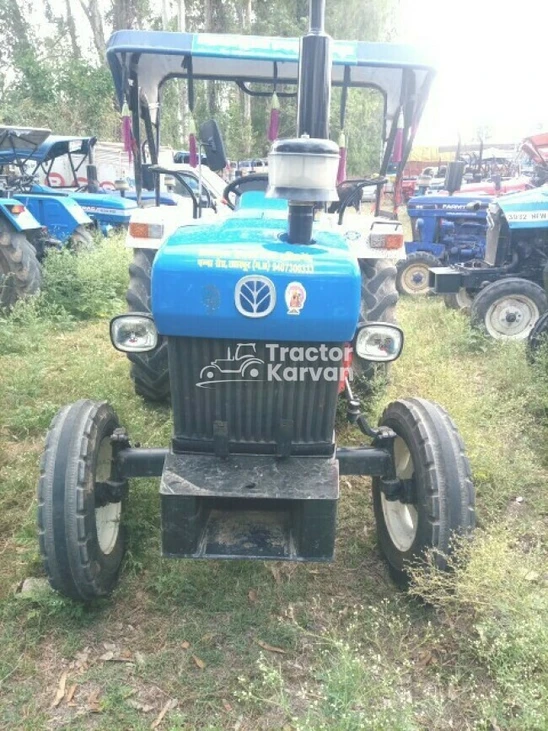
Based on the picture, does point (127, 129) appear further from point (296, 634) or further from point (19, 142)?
Result: point (19, 142)

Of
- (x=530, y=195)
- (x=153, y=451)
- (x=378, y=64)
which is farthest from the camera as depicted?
(x=530, y=195)

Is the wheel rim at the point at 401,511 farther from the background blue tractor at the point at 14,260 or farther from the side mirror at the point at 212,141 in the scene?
the background blue tractor at the point at 14,260

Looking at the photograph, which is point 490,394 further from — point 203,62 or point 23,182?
point 23,182

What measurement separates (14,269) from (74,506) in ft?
14.4

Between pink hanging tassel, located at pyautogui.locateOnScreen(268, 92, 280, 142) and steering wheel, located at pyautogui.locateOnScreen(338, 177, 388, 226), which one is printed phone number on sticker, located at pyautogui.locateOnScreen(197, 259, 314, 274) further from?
pink hanging tassel, located at pyautogui.locateOnScreen(268, 92, 280, 142)

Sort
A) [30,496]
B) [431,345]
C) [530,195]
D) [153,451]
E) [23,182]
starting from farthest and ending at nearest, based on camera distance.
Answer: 1. [23,182]
2. [530,195]
3. [431,345]
4. [30,496]
5. [153,451]

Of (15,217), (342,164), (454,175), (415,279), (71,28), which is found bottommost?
(415,279)

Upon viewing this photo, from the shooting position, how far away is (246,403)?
2332mm

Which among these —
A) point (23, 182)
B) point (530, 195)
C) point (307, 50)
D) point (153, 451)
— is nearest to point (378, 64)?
point (307, 50)

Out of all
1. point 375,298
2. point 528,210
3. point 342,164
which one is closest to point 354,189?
point 342,164

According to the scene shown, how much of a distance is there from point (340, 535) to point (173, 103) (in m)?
14.9

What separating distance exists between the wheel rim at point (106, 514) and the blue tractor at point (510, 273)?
425 cm

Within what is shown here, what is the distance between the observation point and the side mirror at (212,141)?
3990mm

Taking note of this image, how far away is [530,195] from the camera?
6.32m
